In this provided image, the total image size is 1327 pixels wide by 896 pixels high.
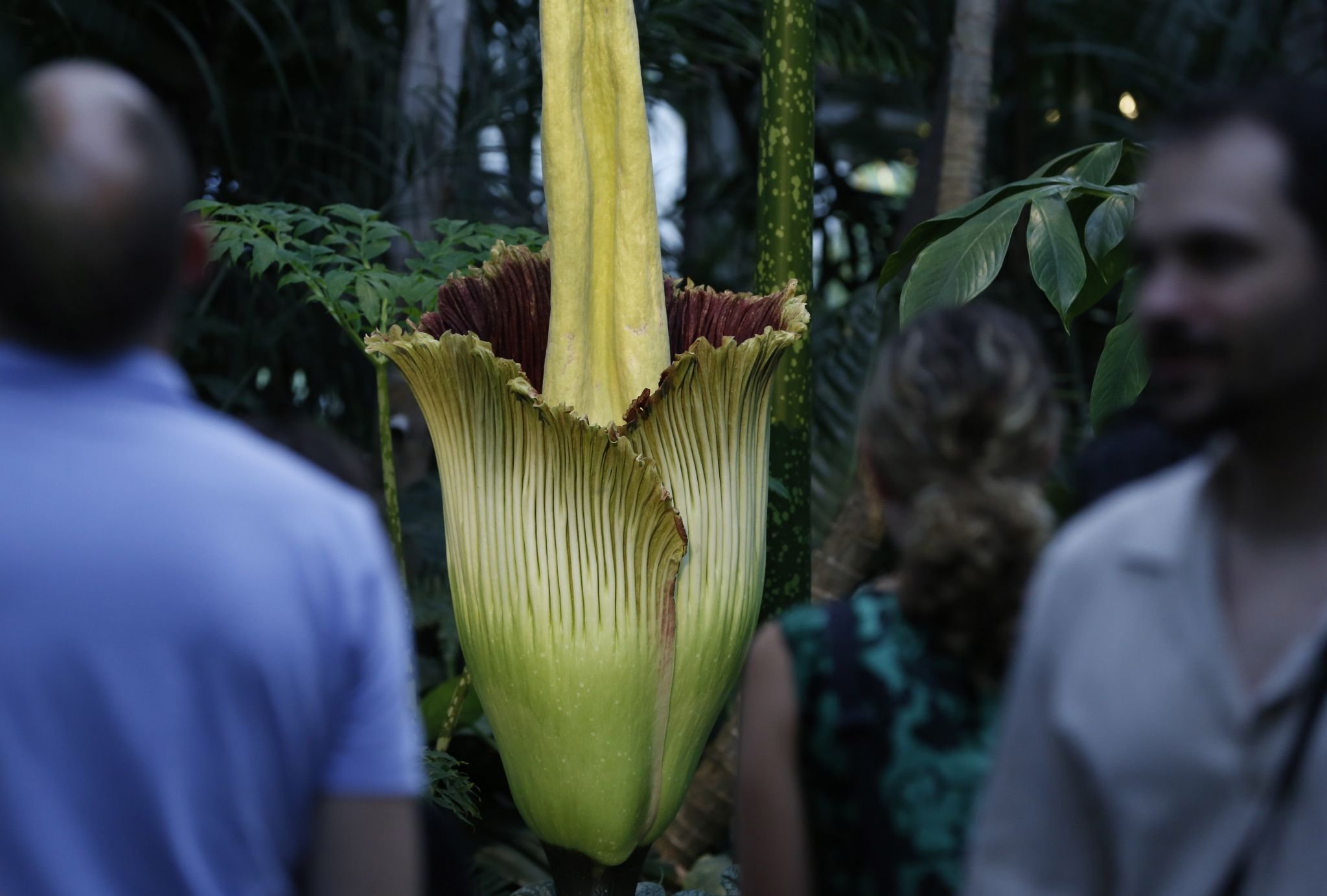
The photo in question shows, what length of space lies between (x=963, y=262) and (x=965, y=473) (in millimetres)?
899

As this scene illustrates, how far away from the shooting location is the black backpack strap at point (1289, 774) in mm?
640

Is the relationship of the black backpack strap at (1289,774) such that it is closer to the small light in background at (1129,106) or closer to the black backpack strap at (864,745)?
the black backpack strap at (864,745)

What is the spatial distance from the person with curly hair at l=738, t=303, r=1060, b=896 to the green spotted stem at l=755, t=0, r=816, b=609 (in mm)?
1054

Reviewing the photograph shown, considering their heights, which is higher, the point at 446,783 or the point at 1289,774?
the point at 1289,774

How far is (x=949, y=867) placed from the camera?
82 centimetres

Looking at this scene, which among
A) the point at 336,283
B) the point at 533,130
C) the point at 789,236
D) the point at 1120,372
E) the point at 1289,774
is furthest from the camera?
the point at 533,130

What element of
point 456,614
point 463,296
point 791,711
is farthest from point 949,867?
point 463,296

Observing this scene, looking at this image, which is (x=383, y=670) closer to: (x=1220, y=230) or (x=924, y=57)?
(x=1220, y=230)

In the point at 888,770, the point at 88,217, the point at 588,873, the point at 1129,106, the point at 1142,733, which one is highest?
the point at 88,217

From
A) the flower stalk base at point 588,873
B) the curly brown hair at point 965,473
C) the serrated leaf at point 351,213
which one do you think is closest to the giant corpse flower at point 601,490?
the flower stalk base at point 588,873

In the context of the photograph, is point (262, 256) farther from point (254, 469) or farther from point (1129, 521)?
point (1129, 521)

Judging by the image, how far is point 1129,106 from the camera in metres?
4.06

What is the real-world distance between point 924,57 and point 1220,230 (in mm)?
3319

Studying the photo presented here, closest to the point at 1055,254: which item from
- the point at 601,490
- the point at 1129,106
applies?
the point at 601,490
